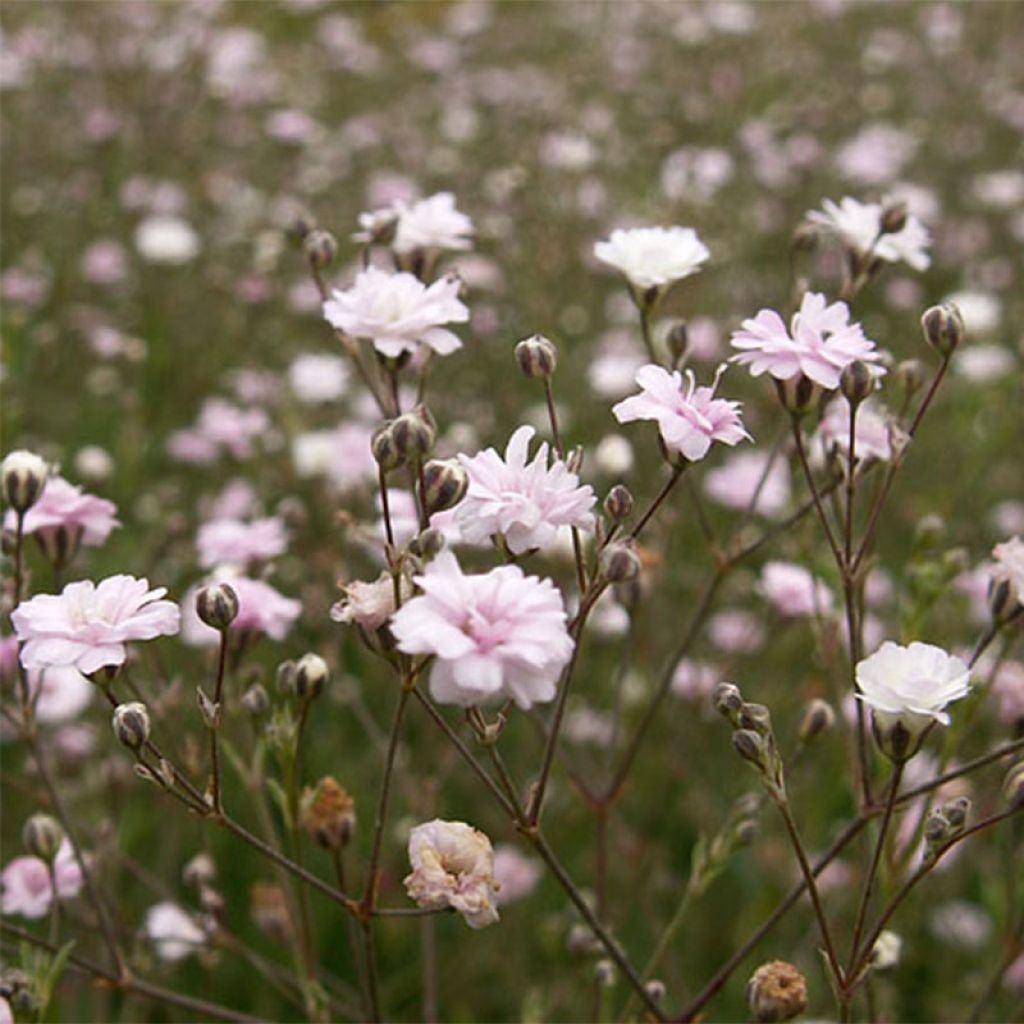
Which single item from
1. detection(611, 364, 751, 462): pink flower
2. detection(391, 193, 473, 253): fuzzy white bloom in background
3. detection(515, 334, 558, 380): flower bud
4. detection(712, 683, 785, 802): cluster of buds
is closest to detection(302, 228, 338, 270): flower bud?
detection(391, 193, 473, 253): fuzzy white bloom in background

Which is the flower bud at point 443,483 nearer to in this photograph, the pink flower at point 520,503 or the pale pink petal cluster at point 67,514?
the pink flower at point 520,503

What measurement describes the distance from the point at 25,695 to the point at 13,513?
0.23 meters

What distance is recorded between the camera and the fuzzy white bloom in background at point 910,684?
4.63ft

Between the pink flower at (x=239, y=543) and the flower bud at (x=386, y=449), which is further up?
the flower bud at (x=386, y=449)

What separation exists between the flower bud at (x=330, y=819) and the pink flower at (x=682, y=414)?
621mm

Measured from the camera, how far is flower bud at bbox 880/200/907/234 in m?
Answer: 2.07

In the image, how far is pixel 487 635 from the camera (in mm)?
1229

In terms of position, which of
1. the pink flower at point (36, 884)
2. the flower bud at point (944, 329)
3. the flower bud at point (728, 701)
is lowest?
the pink flower at point (36, 884)

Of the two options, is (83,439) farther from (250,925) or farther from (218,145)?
(218,145)

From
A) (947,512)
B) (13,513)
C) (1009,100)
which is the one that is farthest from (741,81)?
(13,513)

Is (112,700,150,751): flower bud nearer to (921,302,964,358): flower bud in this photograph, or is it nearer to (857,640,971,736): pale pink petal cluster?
(857,640,971,736): pale pink petal cluster

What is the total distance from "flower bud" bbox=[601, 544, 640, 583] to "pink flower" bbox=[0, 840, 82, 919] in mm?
922

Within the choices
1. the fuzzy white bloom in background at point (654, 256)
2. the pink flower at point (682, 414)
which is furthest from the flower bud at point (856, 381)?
the fuzzy white bloom in background at point (654, 256)

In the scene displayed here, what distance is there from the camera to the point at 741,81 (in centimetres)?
554
